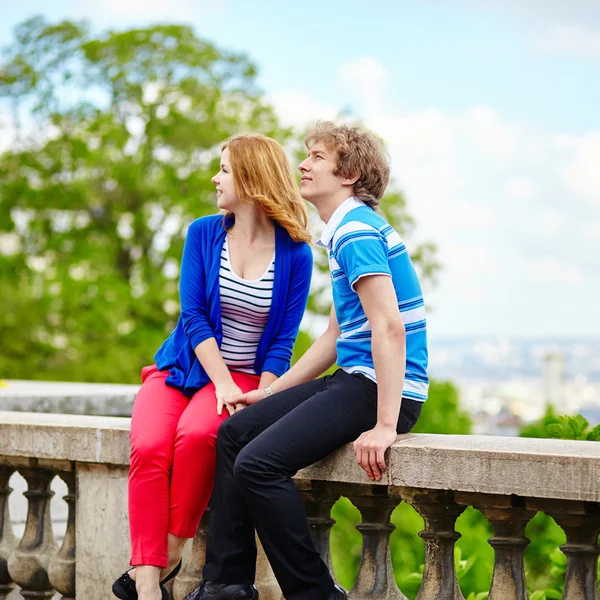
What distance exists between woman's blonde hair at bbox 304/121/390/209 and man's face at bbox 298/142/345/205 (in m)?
0.02

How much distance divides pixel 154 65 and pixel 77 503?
20338 mm

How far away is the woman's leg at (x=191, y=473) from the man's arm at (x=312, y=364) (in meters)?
0.19

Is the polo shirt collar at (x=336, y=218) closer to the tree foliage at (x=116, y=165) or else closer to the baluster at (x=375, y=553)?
the baluster at (x=375, y=553)

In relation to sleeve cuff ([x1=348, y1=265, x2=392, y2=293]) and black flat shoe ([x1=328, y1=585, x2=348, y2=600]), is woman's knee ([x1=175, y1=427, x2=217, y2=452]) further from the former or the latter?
sleeve cuff ([x1=348, y1=265, x2=392, y2=293])

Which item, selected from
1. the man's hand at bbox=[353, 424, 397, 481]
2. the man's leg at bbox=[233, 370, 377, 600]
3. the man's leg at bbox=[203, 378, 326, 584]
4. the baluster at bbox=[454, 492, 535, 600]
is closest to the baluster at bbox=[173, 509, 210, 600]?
the man's leg at bbox=[203, 378, 326, 584]

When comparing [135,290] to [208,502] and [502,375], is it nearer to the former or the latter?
[208,502]

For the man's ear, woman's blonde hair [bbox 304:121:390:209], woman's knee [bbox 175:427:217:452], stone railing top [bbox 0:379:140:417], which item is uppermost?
woman's blonde hair [bbox 304:121:390:209]

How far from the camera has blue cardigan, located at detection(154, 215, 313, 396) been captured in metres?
3.73

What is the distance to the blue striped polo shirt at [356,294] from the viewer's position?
325 centimetres

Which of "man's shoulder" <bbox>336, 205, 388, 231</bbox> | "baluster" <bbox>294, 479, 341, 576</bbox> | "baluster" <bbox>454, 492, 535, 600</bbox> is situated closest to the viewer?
"baluster" <bbox>454, 492, 535, 600</bbox>

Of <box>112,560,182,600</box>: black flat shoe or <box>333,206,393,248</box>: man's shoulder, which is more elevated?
<box>333,206,393,248</box>: man's shoulder

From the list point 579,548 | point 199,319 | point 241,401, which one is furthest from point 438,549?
point 199,319

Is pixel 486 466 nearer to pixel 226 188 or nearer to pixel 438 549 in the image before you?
pixel 438 549

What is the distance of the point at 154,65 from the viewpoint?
23125 mm
